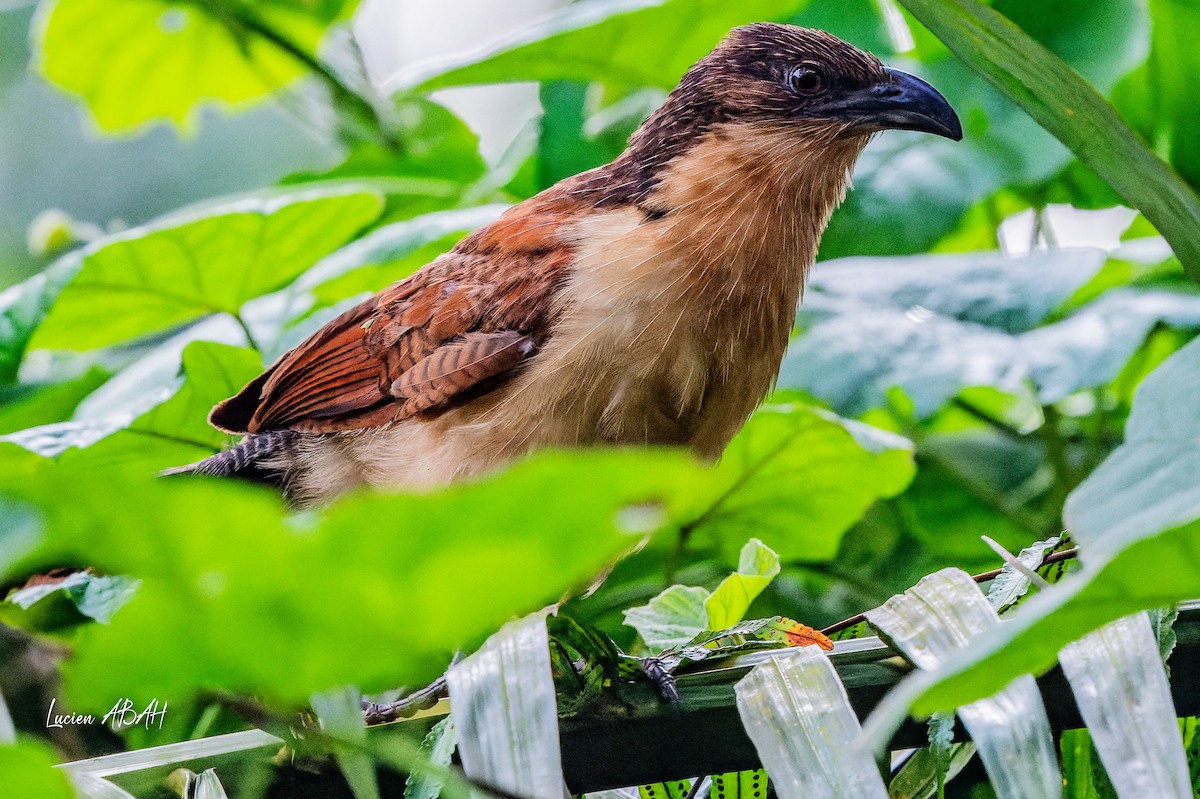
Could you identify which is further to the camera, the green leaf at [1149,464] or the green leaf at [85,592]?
the green leaf at [85,592]

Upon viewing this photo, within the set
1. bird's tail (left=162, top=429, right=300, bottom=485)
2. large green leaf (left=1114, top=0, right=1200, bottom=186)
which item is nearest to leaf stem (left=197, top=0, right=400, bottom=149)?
bird's tail (left=162, top=429, right=300, bottom=485)

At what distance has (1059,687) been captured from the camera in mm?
653

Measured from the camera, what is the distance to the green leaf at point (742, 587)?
0.91 metres

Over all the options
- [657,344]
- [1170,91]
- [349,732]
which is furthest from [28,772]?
[1170,91]

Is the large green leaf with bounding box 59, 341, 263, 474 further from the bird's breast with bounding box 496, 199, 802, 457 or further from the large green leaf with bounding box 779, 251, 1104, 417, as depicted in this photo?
the large green leaf with bounding box 779, 251, 1104, 417

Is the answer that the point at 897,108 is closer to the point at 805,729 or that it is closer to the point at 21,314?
the point at 805,729

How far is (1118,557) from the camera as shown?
350 millimetres

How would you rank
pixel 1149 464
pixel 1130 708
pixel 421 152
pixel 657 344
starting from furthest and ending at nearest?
1. pixel 421 152
2. pixel 657 344
3. pixel 1130 708
4. pixel 1149 464

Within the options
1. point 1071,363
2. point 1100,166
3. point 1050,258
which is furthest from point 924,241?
point 1100,166

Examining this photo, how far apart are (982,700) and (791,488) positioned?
790mm

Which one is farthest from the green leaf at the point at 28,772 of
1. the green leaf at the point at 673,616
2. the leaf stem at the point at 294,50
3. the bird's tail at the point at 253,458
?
the leaf stem at the point at 294,50

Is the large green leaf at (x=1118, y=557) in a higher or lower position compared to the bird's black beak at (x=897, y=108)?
lower

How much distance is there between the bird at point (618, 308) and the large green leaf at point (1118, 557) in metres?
0.61

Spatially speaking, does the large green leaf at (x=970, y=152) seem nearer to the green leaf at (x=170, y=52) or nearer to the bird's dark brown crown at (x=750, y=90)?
the bird's dark brown crown at (x=750, y=90)
